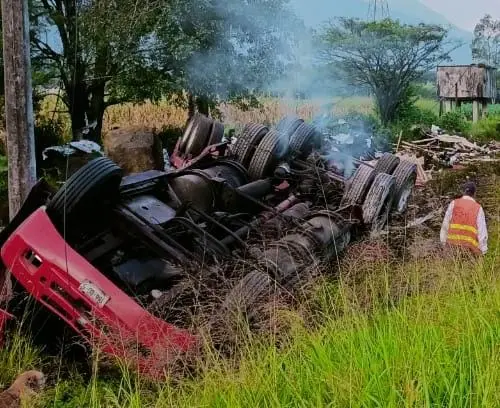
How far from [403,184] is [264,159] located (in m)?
1.54

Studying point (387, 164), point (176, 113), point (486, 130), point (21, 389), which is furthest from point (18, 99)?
point (486, 130)

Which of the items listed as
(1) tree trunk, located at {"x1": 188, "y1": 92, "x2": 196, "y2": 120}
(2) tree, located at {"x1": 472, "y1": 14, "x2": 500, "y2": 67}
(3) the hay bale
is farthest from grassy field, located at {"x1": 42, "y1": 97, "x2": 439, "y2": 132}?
(2) tree, located at {"x1": 472, "y1": 14, "x2": 500, "y2": 67}

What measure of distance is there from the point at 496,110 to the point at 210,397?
22.6 metres

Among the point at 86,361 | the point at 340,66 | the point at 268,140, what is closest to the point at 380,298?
the point at 86,361

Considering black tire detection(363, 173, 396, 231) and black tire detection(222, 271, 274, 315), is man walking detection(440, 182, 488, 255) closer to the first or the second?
black tire detection(363, 173, 396, 231)

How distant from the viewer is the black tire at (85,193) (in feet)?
14.4

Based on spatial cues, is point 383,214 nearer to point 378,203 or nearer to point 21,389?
point 378,203

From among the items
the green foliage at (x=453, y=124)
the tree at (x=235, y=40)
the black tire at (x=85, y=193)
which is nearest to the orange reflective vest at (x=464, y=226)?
the black tire at (x=85, y=193)

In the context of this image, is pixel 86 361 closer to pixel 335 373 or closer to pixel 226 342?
pixel 226 342

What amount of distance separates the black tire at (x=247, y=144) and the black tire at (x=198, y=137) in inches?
19.2

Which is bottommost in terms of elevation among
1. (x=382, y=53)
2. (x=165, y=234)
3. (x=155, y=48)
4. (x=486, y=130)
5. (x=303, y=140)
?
(x=486, y=130)

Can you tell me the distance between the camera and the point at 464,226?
577cm

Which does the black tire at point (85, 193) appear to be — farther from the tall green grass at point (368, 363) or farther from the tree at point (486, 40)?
the tree at point (486, 40)

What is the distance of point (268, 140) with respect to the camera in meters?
6.79
